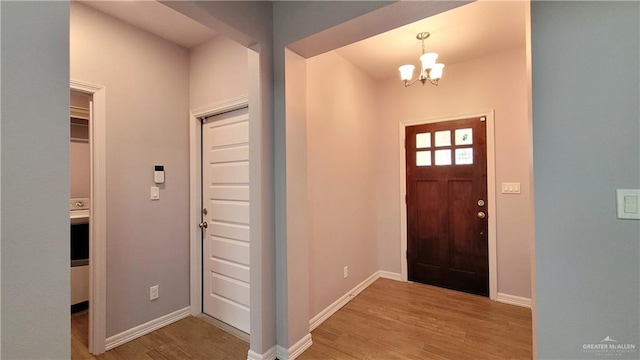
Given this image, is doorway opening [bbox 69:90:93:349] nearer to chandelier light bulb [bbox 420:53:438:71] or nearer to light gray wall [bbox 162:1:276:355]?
light gray wall [bbox 162:1:276:355]

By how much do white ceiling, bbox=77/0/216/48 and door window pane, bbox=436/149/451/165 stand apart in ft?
9.30

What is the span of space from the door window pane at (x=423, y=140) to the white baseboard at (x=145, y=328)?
324cm

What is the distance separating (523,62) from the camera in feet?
9.04

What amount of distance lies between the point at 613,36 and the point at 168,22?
9.43ft

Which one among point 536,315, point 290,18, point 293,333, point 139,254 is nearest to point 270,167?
point 290,18

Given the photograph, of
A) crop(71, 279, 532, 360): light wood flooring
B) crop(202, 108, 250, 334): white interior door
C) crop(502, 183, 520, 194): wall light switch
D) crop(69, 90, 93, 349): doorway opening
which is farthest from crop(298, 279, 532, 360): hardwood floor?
crop(69, 90, 93, 349): doorway opening

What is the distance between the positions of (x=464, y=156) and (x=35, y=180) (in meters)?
3.51

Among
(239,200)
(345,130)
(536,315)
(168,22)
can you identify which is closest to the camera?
(536,315)

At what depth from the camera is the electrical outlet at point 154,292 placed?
→ 93.1 inches

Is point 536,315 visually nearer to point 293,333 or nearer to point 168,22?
point 293,333

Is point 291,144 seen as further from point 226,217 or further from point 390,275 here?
point 390,275

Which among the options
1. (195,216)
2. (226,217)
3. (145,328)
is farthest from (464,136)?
(145,328)

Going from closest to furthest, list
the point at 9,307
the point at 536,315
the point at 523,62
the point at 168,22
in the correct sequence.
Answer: the point at 9,307, the point at 536,315, the point at 168,22, the point at 523,62

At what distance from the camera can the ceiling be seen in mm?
2084
